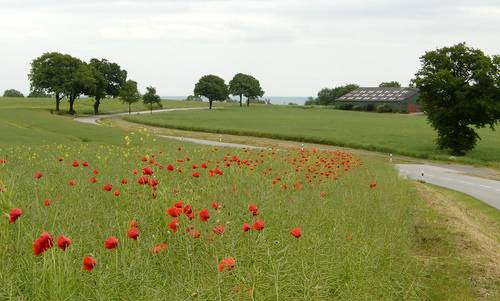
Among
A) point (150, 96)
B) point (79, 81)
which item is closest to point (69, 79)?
point (79, 81)

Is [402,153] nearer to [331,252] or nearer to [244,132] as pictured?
[244,132]

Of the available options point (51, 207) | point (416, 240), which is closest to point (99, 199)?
point (51, 207)

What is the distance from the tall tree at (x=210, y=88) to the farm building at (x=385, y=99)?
31.4 metres

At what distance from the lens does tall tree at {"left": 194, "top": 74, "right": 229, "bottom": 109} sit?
138 metres

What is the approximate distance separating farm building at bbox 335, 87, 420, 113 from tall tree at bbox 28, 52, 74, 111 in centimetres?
6978

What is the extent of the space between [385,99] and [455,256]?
127 meters

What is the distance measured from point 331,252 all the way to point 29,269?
3.25m

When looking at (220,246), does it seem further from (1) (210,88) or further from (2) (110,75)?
(1) (210,88)

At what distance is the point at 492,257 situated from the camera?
10.5 meters

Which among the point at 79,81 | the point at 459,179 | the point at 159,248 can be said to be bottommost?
the point at 459,179

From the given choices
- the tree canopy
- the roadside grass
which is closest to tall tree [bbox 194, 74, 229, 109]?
A: the tree canopy

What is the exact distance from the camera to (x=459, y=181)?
96.1 ft

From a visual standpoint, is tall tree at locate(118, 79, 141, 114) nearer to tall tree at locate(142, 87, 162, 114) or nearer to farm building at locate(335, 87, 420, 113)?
tall tree at locate(142, 87, 162, 114)

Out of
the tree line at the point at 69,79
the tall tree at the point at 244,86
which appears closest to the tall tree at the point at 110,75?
the tree line at the point at 69,79
